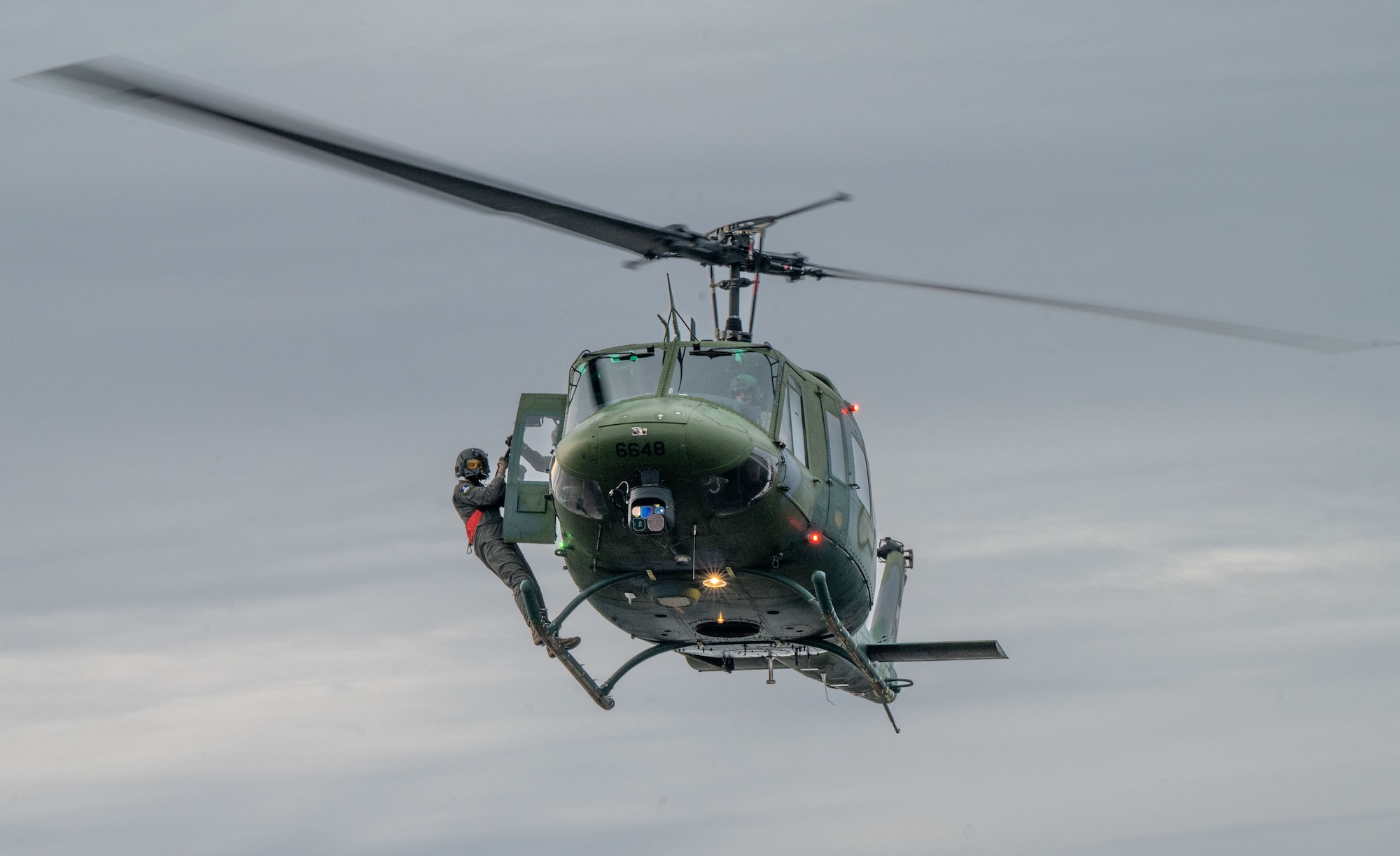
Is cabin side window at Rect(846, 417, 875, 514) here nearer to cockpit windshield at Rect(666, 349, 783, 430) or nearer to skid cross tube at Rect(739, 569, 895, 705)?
skid cross tube at Rect(739, 569, 895, 705)

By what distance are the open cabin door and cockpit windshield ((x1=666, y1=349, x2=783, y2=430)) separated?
108 inches

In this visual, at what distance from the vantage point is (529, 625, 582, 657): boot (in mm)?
21375

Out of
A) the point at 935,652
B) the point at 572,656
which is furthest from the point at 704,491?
the point at 935,652

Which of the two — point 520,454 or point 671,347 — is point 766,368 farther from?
point 520,454

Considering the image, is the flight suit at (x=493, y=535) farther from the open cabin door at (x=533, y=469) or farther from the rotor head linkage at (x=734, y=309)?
the rotor head linkage at (x=734, y=309)

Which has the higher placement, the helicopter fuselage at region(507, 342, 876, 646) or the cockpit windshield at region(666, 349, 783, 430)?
the cockpit windshield at region(666, 349, 783, 430)

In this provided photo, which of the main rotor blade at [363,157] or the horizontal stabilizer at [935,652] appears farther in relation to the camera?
the horizontal stabilizer at [935,652]

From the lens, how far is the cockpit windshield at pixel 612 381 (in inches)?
786

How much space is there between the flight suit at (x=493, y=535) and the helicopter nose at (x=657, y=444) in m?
3.93

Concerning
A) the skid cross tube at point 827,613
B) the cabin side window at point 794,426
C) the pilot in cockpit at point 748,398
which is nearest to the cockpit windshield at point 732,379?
the pilot in cockpit at point 748,398

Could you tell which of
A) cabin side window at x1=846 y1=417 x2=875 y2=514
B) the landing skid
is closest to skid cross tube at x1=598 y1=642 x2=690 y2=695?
the landing skid

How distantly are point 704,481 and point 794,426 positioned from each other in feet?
6.97

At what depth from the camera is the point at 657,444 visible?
18.5 meters

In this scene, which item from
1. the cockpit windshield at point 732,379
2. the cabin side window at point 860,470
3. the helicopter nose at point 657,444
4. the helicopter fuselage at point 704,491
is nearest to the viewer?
the helicopter nose at point 657,444
